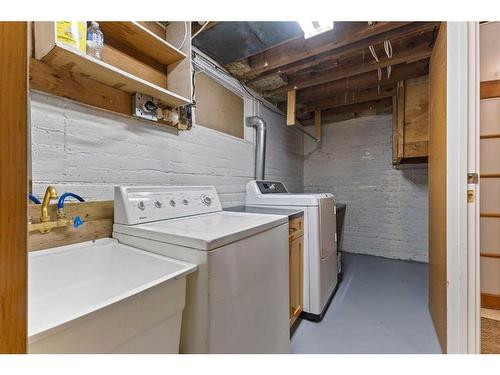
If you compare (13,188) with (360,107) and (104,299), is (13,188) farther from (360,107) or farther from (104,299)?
(360,107)

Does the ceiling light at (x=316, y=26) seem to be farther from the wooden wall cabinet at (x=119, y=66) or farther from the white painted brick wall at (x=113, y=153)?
the white painted brick wall at (x=113, y=153)

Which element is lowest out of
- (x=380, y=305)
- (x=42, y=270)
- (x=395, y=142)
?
(x=380, y=305)

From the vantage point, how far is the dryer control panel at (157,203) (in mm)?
1128

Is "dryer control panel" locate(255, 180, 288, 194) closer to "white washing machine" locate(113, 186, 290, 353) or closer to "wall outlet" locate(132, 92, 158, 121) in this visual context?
"white washing machine" locate(113, 186, 290, 353)

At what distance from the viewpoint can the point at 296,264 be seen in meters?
1.76

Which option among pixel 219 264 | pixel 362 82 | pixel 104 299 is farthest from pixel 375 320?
pixel 362 82

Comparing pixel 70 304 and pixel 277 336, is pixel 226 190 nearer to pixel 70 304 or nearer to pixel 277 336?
pixel 277 336

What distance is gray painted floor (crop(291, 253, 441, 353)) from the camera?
1553 millimetres

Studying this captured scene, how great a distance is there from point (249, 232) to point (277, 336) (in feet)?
2.33

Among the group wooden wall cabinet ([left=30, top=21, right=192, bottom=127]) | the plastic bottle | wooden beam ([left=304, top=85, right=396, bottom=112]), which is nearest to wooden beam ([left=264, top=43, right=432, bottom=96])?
wooden beam ([left=304, top=85, right=396, bottom=112])

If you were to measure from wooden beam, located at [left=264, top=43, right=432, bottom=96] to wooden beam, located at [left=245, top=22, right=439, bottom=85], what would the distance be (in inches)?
6.1

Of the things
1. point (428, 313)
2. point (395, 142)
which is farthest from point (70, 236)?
point (395, 142)
